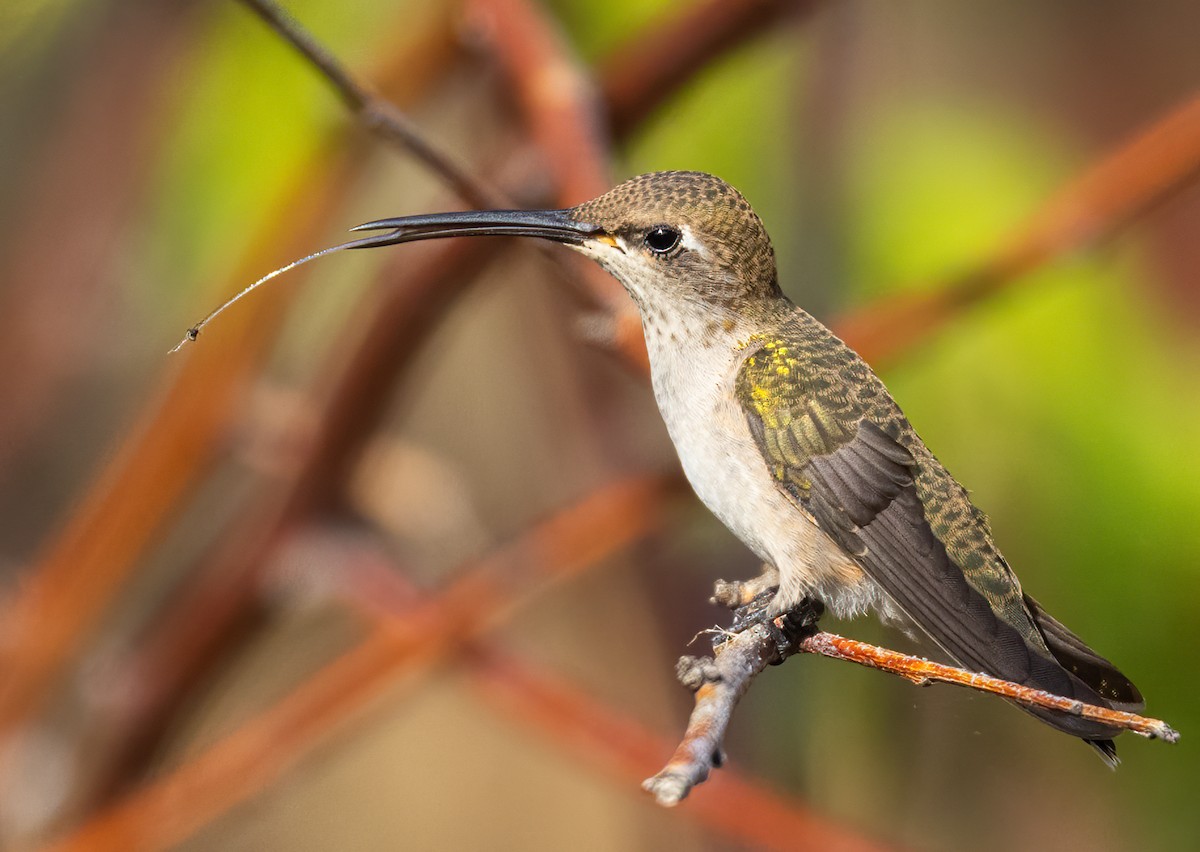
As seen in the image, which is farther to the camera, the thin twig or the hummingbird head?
the hummingbird head

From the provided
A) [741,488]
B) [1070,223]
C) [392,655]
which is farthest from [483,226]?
[392,655]

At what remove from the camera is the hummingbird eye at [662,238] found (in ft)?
3.70

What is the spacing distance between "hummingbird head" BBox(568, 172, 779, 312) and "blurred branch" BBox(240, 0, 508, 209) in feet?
0.46

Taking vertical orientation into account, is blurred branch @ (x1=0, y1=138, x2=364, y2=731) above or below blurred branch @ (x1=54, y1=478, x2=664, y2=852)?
above

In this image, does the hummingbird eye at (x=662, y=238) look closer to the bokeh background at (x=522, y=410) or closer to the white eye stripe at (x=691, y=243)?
the white eye stripe at (x=691, y=243)

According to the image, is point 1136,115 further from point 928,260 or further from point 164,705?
point 164,705

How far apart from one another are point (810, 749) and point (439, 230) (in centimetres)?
159

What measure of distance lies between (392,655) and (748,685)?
1214mm

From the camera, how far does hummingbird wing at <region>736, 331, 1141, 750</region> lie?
3.38 feet

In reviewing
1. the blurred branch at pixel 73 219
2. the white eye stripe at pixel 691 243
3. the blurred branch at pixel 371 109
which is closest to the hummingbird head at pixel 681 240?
the white eye stripe at pixel 691 243

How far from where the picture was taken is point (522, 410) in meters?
2.85

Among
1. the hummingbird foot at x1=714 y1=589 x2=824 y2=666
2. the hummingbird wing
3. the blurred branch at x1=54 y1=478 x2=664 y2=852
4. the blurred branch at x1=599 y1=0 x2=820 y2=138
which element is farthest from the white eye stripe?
the blurred branch at x1=54 y1=478 x2=664 y2=852

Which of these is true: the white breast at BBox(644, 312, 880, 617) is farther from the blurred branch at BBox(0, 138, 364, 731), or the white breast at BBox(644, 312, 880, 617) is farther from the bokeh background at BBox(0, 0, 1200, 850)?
the blurred branch at BBox(0, 138, 364, 731)

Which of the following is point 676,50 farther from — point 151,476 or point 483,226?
point 151,476
